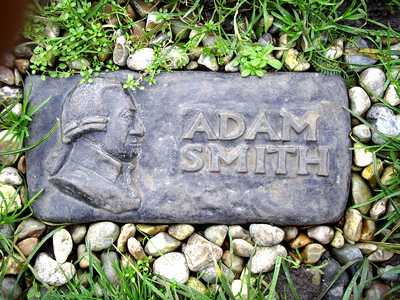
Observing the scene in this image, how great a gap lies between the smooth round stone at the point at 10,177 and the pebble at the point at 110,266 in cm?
47

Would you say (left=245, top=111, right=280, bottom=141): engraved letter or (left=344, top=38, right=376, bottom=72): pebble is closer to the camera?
(left=245, top=111, right=280, bottom=141): engraved letter

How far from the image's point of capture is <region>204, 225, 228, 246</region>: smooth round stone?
2.12m

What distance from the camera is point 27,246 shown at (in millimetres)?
2148

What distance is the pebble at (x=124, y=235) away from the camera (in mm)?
2121

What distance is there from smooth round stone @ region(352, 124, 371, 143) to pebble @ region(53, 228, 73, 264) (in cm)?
126

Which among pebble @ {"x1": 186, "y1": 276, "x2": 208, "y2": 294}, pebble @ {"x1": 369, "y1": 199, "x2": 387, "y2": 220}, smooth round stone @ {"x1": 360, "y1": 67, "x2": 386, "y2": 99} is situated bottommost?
pebble @ {"x1": 186, "y1": 276, "x2": 208, "y2": 294}

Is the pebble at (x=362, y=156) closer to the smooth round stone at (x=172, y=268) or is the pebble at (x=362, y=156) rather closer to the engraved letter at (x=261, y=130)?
the engraved letter at (x=261, y=130)

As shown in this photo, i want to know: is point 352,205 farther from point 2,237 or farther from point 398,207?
point 2,237

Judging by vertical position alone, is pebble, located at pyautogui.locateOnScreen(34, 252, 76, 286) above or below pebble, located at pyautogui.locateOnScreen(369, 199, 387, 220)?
below

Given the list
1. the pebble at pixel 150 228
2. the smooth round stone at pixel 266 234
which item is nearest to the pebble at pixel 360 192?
the smooth round stone at pixel 266 234

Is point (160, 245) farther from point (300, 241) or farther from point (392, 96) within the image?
point (392, 96)

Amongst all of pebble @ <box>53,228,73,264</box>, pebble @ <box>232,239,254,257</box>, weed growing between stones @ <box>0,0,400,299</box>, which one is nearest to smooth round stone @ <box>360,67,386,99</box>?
weed growing between stones @ <box>0,0,400,299</box>

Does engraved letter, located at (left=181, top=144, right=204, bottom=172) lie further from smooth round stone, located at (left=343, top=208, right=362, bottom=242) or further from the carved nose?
smooth round stone, located at (left=343, top=208, right=362, bottom=242)

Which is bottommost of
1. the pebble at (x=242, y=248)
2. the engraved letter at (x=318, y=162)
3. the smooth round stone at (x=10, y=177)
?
the pebble at (x=242, y=248)
